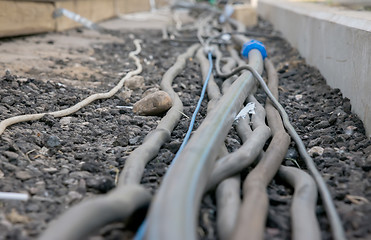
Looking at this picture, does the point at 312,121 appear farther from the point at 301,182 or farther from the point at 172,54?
the point at 172,54

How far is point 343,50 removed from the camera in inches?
110

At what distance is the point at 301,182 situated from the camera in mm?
1666

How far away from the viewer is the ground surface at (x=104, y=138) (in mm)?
1506

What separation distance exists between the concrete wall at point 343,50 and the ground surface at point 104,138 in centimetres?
8

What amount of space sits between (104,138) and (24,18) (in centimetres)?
277

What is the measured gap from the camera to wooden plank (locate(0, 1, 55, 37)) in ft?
13.6

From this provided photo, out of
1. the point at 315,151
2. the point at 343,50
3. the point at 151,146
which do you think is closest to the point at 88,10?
the point at 343,50

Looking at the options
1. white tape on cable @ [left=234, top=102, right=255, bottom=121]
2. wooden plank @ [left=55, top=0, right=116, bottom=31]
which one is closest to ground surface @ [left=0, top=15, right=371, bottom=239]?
white tape on cable @ [left=234, top=102, right=255, bottom=121]

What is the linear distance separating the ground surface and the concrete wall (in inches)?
3.3

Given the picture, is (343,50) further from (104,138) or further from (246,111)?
(104,138)

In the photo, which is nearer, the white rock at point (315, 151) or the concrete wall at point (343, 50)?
the white rock at point (315, 151)

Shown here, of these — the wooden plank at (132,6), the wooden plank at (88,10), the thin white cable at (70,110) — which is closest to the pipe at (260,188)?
the thin white cable at (70,110)

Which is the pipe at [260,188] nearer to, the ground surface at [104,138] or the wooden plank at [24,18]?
the ground surface at [104,138]

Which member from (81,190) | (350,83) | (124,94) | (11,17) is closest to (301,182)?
(81,190)
